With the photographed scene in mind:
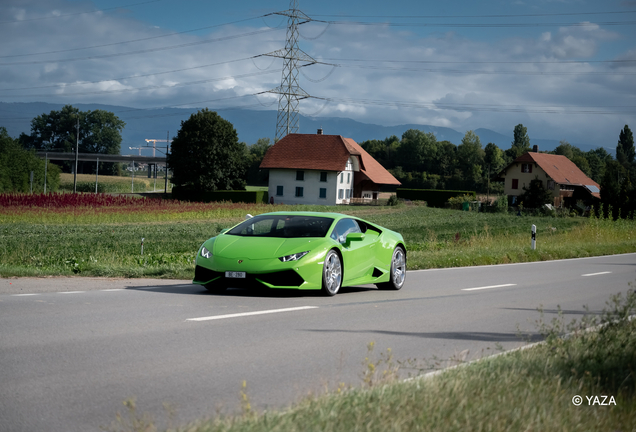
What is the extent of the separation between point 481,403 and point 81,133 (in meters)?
179

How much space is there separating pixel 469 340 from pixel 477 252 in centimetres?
1574

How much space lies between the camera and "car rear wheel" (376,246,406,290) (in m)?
14.0

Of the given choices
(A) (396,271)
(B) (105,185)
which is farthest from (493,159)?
(A) (396,271)

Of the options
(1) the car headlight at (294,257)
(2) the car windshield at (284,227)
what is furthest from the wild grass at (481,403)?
(2) the car windshield at (284,227)

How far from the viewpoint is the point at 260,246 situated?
12.0 metres

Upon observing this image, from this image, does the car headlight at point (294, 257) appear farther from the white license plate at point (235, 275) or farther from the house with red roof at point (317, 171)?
the house with red roof at point (317, 171)

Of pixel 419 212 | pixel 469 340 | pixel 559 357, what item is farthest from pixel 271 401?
pixel 419 212

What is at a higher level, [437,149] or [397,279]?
[437,149]

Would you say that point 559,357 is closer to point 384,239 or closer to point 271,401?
point 271,401

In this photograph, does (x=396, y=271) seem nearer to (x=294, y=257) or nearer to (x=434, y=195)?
(x=294, y=257)

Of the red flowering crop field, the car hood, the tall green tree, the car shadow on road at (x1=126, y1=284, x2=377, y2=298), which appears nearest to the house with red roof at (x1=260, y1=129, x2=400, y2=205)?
the red flowering crop field

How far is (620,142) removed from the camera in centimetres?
15875

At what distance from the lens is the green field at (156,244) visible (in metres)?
17.0

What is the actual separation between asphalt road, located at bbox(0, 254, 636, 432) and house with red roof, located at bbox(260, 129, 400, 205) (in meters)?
78.9
